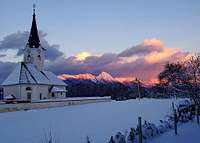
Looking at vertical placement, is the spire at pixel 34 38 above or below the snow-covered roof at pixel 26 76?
above

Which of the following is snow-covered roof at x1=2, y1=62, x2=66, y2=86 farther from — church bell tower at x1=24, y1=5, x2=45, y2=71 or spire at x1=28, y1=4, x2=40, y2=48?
spire at x1=28, y1=4, x2=40, y2=48

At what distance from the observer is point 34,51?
6888 centimetres

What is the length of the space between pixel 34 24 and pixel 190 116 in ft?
179

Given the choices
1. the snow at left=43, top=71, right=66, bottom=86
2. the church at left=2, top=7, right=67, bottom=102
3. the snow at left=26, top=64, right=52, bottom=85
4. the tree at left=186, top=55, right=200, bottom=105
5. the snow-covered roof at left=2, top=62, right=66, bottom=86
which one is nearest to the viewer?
the tree at left=186, top=55, right=200, bottom=105

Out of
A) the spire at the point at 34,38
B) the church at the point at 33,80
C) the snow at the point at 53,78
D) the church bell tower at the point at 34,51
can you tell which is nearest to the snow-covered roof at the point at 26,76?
the church at the point at 33,80

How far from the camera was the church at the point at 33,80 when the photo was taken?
2271 inches

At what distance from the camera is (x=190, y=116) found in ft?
77.8

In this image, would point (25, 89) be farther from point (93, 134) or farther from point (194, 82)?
point (93, 134)

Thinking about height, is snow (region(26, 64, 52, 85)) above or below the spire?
below

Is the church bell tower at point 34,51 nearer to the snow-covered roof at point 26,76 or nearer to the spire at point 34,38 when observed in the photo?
the spire at point 34,38

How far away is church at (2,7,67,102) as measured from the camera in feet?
189

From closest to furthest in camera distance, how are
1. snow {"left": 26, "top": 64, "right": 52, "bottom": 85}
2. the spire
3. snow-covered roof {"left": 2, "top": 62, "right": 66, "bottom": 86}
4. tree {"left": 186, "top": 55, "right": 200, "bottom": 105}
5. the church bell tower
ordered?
tree {"left": 186, "top": 55, "right": 200, "bottom": 105}
snow-covered roof {"left": 2, "top": 62, "right": 66, "bottom": 86}
snow {"left": 26, "top": 64, "right": 52, "bottom": 85}
the church bell tower
the spire

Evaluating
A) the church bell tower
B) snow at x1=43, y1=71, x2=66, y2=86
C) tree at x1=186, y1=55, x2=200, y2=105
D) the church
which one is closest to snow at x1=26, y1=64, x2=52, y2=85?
the church

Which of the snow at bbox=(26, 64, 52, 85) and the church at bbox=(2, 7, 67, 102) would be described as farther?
the snow at bbox=(26, 64, 52, 85)
